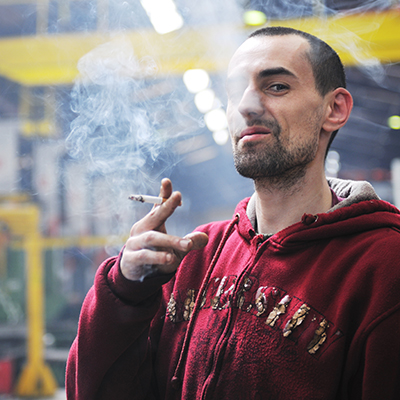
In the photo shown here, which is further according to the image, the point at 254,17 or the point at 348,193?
Result: the point at 254,17

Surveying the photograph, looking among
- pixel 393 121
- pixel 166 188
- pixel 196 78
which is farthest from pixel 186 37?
pixel 393 121

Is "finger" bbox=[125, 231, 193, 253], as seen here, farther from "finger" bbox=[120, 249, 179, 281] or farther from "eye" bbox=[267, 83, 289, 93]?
"eye" bbox=[267, 83, 289, 93]

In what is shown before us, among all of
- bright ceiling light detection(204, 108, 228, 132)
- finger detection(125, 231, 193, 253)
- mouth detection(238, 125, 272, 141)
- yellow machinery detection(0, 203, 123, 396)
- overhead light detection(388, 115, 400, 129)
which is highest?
mouth detection(238, 125, 272, 141)

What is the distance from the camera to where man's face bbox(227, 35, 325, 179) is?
2.94ft

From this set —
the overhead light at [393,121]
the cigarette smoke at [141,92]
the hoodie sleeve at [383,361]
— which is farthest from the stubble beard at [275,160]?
the overhead light at [393,121]

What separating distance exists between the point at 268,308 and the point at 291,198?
278 millimetres

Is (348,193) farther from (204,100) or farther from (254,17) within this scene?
(254,17)

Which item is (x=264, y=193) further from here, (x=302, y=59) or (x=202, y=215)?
(x=202, y=215)

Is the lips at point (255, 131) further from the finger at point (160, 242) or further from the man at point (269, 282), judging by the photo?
the finger at point (160, 242)

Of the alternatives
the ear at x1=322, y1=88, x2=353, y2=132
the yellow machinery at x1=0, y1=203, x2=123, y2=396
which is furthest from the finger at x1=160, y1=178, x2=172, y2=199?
the yellow machinery at x1=0, y1=203, x2=123, y2=396

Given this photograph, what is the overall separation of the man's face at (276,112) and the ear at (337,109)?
3cm

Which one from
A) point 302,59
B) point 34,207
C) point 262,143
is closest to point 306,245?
point 262,143

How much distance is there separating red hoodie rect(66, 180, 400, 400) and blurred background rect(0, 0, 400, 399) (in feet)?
2.59

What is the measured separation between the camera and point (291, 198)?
93 cm
